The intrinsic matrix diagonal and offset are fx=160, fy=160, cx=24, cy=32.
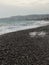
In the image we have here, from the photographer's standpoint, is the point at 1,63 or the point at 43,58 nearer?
the point at 1,63

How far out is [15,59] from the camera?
→ 1009 centimetres

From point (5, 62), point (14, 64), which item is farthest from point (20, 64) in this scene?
point (5, 62)

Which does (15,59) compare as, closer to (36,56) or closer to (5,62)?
(5,62)

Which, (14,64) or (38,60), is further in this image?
(38,60)

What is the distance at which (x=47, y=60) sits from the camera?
32.2 ft

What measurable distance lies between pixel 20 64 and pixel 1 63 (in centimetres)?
117

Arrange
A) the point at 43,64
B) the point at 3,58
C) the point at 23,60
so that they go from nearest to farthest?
the point at 43,64, the point at 23,60, the point at 3,58

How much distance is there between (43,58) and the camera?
10273 mm

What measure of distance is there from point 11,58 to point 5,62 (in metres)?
0.91

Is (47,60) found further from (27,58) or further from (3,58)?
(3,58)

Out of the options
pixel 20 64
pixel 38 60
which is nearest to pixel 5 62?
pixel 20 64

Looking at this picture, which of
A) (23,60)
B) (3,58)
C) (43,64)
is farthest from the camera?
(3,58)

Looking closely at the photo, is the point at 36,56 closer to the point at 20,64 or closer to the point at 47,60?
the point at 47,60

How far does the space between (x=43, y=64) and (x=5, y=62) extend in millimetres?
2266
